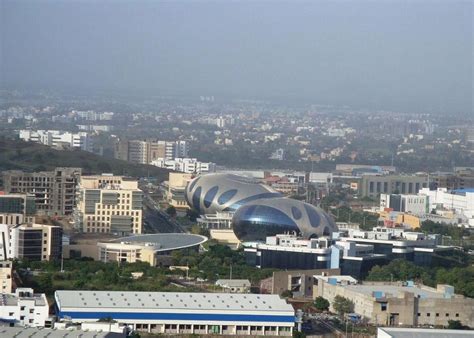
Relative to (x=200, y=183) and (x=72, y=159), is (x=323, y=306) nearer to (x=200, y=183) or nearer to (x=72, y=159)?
(x=200, y=183)

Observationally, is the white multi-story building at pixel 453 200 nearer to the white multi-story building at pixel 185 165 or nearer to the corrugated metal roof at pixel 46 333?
the white multi-story building at pixel 185 165

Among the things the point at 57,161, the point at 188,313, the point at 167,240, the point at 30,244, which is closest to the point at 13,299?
the point at 188,313

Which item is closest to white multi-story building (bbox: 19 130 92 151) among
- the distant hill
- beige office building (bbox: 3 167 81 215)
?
the distant hill

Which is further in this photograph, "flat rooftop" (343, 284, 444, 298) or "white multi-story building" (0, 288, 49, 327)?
"flat rooftop" (343, 284, 444, 298)

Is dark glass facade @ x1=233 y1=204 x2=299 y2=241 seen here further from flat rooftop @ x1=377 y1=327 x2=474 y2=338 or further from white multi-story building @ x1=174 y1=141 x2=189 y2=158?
white multi-story building @ x1=174 y1=141 x2=189 y2=158

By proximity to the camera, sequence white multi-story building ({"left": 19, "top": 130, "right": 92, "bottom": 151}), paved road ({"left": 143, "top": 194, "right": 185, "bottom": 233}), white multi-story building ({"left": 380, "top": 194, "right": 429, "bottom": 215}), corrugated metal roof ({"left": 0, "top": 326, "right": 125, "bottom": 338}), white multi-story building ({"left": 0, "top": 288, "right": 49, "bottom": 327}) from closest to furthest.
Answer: corrugated metal roof ({"left": 0, "top": 326, "right": 125, "bottom": 338})
white multi-story building ({"left": 0, "top": 288, "right": 49, "bottom": 327})
paved road ({"left": 143, "top": 194, "right": 185, "bottom": 233})
white multi-story building ({"left": 380, "top": 194, "right": 429, "bottom": 215})
white multi-story building ({"left": 19, "top": 130, "right": 92, "bottom": 151})

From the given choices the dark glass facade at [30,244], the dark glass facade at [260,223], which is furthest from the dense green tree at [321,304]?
the dark glass facade at [260,223]
